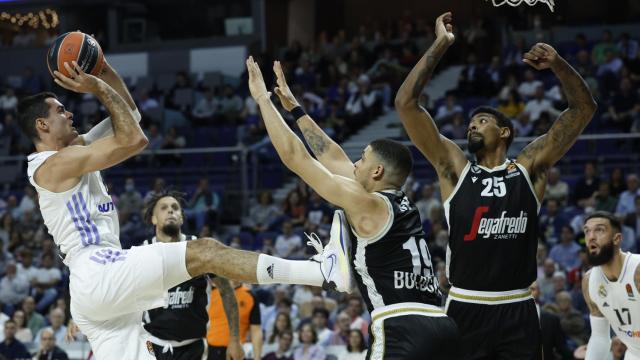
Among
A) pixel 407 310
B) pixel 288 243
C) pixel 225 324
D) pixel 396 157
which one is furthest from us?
pixel 288 243

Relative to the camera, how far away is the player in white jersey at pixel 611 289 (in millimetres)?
7781

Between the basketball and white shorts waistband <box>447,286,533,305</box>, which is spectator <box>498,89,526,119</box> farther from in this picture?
the basketball

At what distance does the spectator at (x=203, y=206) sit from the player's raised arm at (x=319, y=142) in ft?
34.4

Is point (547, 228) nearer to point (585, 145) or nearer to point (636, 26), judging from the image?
point (585, 145)

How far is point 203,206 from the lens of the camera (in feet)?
57.4

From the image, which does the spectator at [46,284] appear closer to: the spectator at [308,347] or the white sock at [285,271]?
the spectator at [308,347]

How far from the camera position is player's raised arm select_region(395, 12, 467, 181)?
668cm

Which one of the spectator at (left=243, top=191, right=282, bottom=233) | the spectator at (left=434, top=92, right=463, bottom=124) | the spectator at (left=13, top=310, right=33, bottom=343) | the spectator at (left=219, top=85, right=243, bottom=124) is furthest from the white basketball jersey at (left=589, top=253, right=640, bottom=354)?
the spectator at (left=219, top=85, right=243, bottom=124)

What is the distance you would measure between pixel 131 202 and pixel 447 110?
603 cm

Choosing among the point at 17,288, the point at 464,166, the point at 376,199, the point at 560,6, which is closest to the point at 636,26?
the point at 560,6

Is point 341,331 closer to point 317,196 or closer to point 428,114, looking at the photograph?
point 317,196

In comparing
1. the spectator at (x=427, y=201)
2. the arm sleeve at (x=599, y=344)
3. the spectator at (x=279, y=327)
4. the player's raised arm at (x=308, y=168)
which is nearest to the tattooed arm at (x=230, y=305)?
the player's raised arm at (x=308, y=168)

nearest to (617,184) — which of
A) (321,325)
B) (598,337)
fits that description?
(321,325)

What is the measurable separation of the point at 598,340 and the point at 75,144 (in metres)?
4.27
